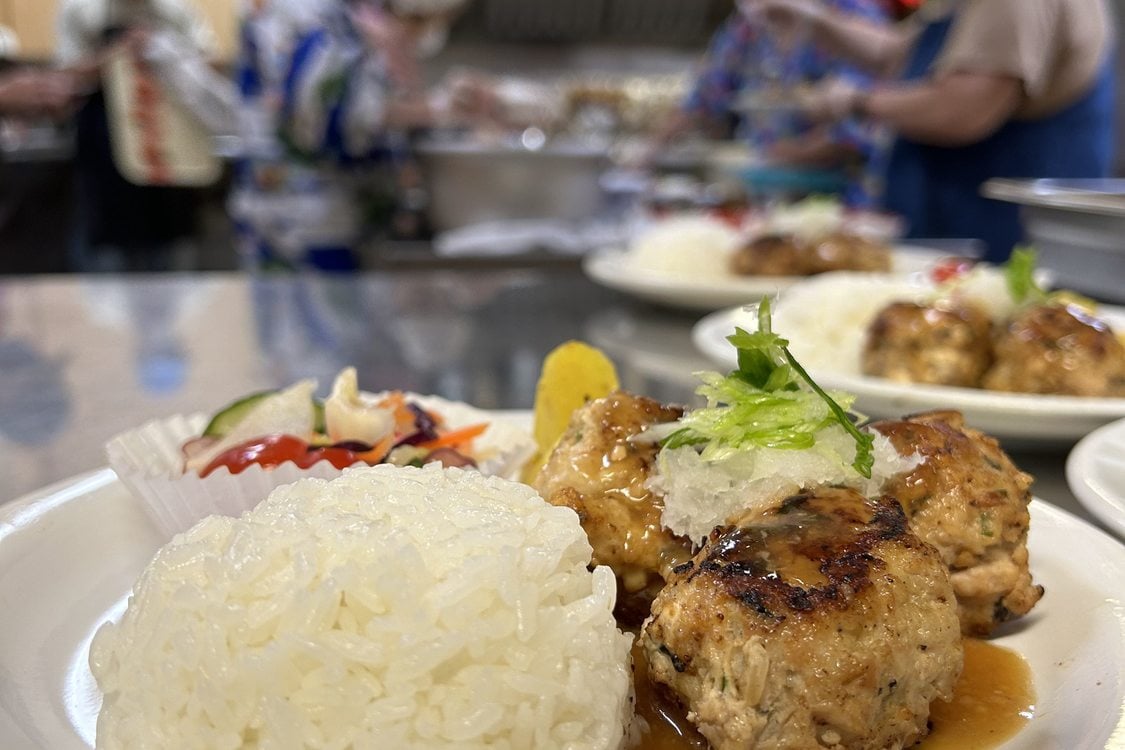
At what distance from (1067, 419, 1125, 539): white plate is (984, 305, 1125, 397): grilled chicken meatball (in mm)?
348

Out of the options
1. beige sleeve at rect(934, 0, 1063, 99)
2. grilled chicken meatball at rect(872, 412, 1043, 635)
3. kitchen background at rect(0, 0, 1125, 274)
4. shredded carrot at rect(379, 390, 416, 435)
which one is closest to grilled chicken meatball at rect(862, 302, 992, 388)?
grilled chicken meatball at rect(872, 412, 1043, 635)

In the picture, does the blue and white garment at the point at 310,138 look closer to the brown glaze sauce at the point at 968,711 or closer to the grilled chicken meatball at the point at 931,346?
the grilled chicken meatball at the point at 931,346

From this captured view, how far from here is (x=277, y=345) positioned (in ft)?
11.5

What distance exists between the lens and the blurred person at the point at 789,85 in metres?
7.20

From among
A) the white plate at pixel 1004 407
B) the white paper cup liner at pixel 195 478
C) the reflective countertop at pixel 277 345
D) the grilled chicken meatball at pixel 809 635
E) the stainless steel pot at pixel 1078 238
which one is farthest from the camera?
the stainless steel pot at pixel 1078 238

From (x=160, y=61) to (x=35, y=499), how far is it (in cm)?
662

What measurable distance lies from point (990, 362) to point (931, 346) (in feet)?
0.65

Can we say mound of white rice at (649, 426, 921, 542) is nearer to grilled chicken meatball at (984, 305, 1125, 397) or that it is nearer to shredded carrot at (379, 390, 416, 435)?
shredded carrot at (379, 390, 416, 435)

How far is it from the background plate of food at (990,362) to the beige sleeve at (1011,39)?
235 cm

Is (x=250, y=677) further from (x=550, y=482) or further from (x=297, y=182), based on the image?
(x=297, y=182)

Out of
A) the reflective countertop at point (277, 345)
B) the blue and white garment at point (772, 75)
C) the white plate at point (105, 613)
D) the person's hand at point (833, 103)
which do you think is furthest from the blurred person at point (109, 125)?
the white plate at point (105, 613)

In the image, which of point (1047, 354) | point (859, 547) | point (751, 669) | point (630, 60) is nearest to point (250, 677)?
point (751, 669)

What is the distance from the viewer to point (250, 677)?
104 centimetres

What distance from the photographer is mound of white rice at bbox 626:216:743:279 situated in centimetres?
446
